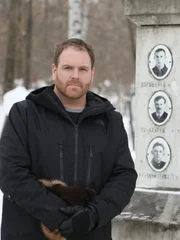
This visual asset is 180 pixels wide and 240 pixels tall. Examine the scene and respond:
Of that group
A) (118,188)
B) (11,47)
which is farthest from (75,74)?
(11,47)

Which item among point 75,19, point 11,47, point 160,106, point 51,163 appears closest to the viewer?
point 51,163

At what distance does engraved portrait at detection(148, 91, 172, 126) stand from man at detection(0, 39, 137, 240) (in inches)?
104

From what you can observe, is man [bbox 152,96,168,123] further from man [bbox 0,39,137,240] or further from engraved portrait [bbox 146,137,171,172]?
man [bbox 0,39,137,240]

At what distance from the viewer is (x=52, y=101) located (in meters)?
3.22

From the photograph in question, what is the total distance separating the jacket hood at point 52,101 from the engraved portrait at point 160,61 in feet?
8.62

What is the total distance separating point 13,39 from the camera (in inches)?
809

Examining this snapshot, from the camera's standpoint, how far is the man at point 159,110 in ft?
19.6

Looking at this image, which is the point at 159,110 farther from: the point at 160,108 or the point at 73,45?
the point at 73,45

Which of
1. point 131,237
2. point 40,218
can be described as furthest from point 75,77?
point 131,237

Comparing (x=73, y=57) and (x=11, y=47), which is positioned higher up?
(x=73, y=57)

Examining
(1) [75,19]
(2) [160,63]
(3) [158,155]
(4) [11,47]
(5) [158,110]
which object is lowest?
(3) [158,155]

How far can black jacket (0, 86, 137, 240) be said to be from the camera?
306cm

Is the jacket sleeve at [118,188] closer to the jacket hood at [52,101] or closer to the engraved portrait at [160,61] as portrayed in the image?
the jacket hood at [52,101]

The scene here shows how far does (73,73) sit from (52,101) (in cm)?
16
